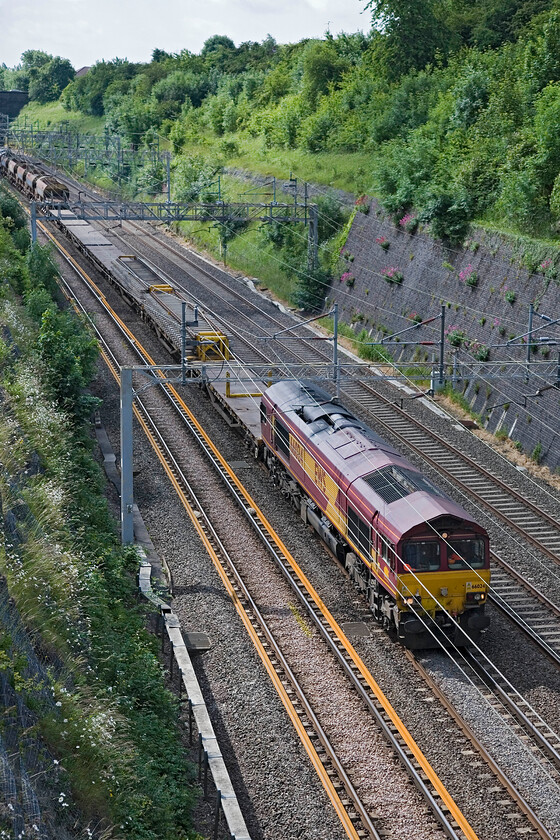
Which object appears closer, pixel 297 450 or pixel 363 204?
pixel 297 450

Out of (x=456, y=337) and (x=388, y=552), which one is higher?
(x=456, y=337)

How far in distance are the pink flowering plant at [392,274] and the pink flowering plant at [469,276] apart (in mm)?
4758

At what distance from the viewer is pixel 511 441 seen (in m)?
32.0

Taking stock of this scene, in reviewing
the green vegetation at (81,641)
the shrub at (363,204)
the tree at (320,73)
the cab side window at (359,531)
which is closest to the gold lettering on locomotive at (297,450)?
the cab side window at (359,531)

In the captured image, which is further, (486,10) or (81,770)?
(486,10)

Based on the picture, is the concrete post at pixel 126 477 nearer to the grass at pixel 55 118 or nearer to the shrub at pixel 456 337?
the shrub at pixel 456 337

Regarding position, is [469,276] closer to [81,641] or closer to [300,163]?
[300,163]

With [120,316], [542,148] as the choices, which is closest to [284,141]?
[120,316]

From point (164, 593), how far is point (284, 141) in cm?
4991

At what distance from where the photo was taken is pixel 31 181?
64.0m

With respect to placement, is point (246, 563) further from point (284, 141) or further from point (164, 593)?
point (284, 141)

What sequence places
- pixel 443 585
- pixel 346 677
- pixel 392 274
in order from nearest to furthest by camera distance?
pixel 346 677 → pixel 443 585 → pixel 392 274

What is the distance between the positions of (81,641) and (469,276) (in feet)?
85.5

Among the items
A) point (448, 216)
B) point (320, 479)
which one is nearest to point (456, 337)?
point (448, 216)
